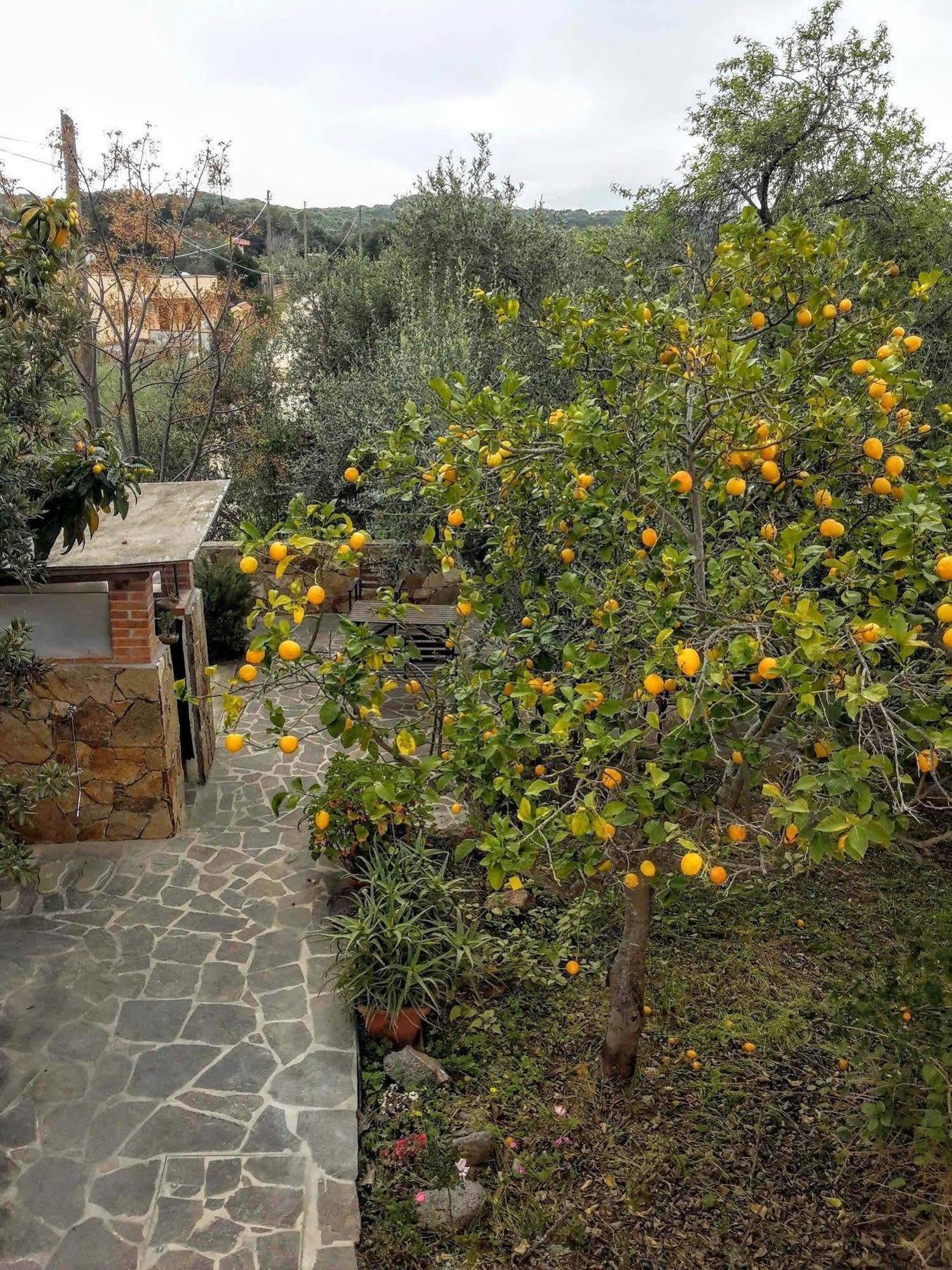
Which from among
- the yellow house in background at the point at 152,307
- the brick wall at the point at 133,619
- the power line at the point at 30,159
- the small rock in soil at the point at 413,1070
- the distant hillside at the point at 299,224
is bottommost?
the small rock in soil at the point at 413,1070

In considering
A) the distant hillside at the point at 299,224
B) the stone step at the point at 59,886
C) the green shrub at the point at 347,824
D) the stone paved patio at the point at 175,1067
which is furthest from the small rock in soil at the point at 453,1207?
the distant hillside at the point at 299,224

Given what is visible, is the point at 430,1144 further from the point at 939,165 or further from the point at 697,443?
the point at 939,165

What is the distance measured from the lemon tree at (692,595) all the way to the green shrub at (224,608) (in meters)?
6.10

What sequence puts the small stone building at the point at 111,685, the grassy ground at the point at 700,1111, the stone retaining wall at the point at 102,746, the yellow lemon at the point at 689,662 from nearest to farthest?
the yellow lemon at the point at 689,662
the grassy ground at the point at 700,1111
the small stone building at the point at 111,685
the stone retaining wall at the point at 102,746

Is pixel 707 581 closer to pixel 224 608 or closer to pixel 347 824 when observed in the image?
pixel 347 824

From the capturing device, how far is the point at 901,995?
11.7 ft

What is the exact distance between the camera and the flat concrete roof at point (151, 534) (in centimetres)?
557

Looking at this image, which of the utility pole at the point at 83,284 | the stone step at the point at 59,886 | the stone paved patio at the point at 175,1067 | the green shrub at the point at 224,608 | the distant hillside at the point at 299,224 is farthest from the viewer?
the distant hillside at the point at 299,224

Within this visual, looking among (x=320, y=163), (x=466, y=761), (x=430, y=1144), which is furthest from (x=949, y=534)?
(x=320, y=163)

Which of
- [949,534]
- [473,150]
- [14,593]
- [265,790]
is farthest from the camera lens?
[473,150]

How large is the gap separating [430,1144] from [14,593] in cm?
456

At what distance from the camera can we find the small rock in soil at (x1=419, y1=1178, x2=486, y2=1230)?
360 cm

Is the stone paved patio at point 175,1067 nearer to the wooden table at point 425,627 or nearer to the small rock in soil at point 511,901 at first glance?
the small rock in soil at point 511,901

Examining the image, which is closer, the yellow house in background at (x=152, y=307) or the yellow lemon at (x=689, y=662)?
the yellow lemon at (x=689, y=662)
